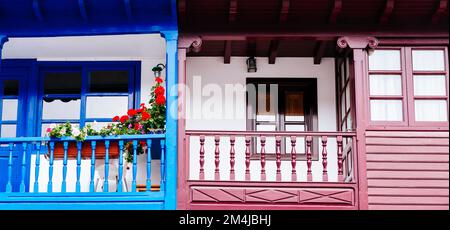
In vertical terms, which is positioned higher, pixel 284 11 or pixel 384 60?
pixel 284 11

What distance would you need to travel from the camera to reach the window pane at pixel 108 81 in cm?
1330

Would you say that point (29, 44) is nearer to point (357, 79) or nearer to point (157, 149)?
point (157, 149)

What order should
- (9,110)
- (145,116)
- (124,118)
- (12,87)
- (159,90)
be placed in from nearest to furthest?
1. (145,116)
2. (124,118)
3. (159,90)
4. (9,110)
5. (12,87)

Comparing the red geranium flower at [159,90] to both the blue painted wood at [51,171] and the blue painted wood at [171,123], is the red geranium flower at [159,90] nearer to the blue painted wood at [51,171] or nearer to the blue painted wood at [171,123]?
the blue painted wood at [171,123]

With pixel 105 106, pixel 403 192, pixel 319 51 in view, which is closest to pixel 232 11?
pixel 319 51

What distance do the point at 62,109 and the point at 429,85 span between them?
5.32m

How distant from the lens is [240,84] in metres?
13.4

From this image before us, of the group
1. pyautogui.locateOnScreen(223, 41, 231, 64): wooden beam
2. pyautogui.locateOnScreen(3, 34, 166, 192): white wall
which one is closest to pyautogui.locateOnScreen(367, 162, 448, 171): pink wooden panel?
pyautogui.locateOnScreen(223, 41, 231, 64): wooden beam

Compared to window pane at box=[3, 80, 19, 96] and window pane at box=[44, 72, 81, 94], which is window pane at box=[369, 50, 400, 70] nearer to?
window pane at box=[44, 72, 81, 94]

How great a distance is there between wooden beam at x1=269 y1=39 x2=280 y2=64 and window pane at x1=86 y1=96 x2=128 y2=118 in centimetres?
226

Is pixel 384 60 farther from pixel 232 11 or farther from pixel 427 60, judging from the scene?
pixel 232 11

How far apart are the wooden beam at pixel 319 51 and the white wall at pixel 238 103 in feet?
0.36

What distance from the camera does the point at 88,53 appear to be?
13.3 m

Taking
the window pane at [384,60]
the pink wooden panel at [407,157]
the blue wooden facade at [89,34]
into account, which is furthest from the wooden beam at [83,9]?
the pink wooden panel at [407,157]
